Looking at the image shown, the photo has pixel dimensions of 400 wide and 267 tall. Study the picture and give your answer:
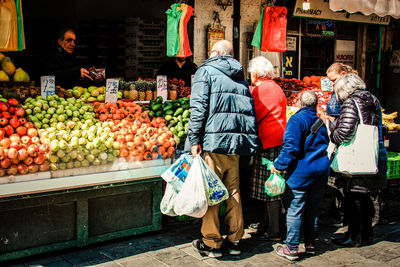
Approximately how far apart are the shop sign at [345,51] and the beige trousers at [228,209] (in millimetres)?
5922

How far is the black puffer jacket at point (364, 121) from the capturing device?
445 cm

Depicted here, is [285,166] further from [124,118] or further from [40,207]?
[40,207]

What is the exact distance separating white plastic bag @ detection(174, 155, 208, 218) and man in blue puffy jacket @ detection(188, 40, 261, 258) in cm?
21

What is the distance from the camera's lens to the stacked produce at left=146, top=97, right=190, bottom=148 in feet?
16.6

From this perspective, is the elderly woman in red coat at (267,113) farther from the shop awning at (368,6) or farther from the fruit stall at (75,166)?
the shop awning at (368,6)

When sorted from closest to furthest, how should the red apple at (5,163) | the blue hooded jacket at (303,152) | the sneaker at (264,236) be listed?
the red apple at (5,163) < the blue hooded jacket at (303,152) < the sneaker at (264,236)

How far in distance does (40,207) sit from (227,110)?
2.06 metres

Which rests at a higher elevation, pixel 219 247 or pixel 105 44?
pixel 105 44

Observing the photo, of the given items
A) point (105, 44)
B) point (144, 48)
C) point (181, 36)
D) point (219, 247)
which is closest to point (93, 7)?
point (105, 44)

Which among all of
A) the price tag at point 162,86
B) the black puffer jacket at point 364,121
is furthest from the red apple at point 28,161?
the black puffer jacket at point 364,121

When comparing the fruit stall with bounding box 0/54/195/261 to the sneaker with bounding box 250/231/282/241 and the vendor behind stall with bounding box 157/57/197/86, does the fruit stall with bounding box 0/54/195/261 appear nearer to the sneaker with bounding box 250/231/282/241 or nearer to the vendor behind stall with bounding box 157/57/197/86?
the sneaker with bounding box 250/231/282/241

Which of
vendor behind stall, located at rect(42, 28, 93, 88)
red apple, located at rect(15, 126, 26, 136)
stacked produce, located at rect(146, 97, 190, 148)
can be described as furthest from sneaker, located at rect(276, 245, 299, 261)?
vendor behind stall, located at rect(42, 28, 93, 88)

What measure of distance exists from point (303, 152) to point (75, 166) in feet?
7.47

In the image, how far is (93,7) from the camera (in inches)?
387
